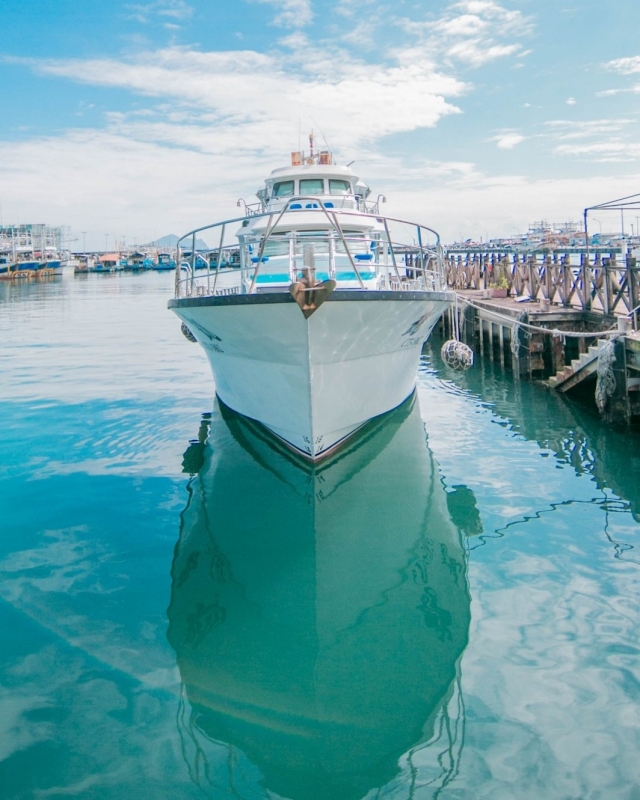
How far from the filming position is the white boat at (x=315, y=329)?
8.11m

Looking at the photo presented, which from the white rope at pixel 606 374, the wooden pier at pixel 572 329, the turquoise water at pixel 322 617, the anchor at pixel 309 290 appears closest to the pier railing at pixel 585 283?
the wooden pier at pixel 572 329

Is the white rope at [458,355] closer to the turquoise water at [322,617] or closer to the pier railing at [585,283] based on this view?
the turquoise water at [322,617]

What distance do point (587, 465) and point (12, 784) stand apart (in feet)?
28.3

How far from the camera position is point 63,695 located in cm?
482

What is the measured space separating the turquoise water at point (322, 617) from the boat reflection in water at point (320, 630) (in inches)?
0.9

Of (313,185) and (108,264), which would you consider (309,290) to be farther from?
(108,264)

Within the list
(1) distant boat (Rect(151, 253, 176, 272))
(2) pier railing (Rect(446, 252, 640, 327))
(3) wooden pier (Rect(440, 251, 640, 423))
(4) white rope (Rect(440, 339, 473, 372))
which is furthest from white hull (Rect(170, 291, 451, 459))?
(1) distant boat (Rect(151, 253, 176, 272))

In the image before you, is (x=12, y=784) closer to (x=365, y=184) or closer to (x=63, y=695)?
(x=63, y=695)

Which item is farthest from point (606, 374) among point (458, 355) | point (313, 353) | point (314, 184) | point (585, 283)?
point (314, 184)

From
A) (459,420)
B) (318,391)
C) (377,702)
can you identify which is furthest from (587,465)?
(377,702)

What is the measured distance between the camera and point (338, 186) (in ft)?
49.1

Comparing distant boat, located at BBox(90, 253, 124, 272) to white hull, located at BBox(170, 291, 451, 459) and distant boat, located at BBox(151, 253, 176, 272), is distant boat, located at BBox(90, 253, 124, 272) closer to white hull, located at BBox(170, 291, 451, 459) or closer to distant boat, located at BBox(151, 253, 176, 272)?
distant boat, located at BBox(151, 253, 176, 272)

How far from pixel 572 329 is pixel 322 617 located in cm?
1242

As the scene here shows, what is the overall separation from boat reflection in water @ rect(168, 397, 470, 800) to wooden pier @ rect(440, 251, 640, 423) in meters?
4.37
